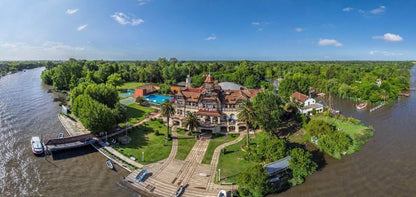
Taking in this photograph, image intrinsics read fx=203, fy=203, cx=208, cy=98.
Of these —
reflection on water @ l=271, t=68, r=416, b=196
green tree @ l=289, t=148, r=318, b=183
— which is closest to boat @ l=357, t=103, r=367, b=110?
reflection on water @ l=271, t=68, r=416, b=196

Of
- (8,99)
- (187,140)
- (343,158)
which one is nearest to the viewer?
(343,158)

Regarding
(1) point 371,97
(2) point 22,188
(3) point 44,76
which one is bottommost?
(2) point 22,188

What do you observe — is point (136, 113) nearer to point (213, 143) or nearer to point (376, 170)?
point (213, 143)

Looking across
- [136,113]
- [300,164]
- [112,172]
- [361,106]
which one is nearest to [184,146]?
[112,172]

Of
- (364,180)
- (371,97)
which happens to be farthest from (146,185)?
(371,97)

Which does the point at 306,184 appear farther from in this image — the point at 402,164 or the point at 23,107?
the point at 23,107

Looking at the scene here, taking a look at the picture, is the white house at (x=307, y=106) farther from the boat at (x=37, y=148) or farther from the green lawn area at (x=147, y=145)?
the boat at (x=37, y=148)

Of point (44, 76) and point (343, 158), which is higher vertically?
point (44, 76)
